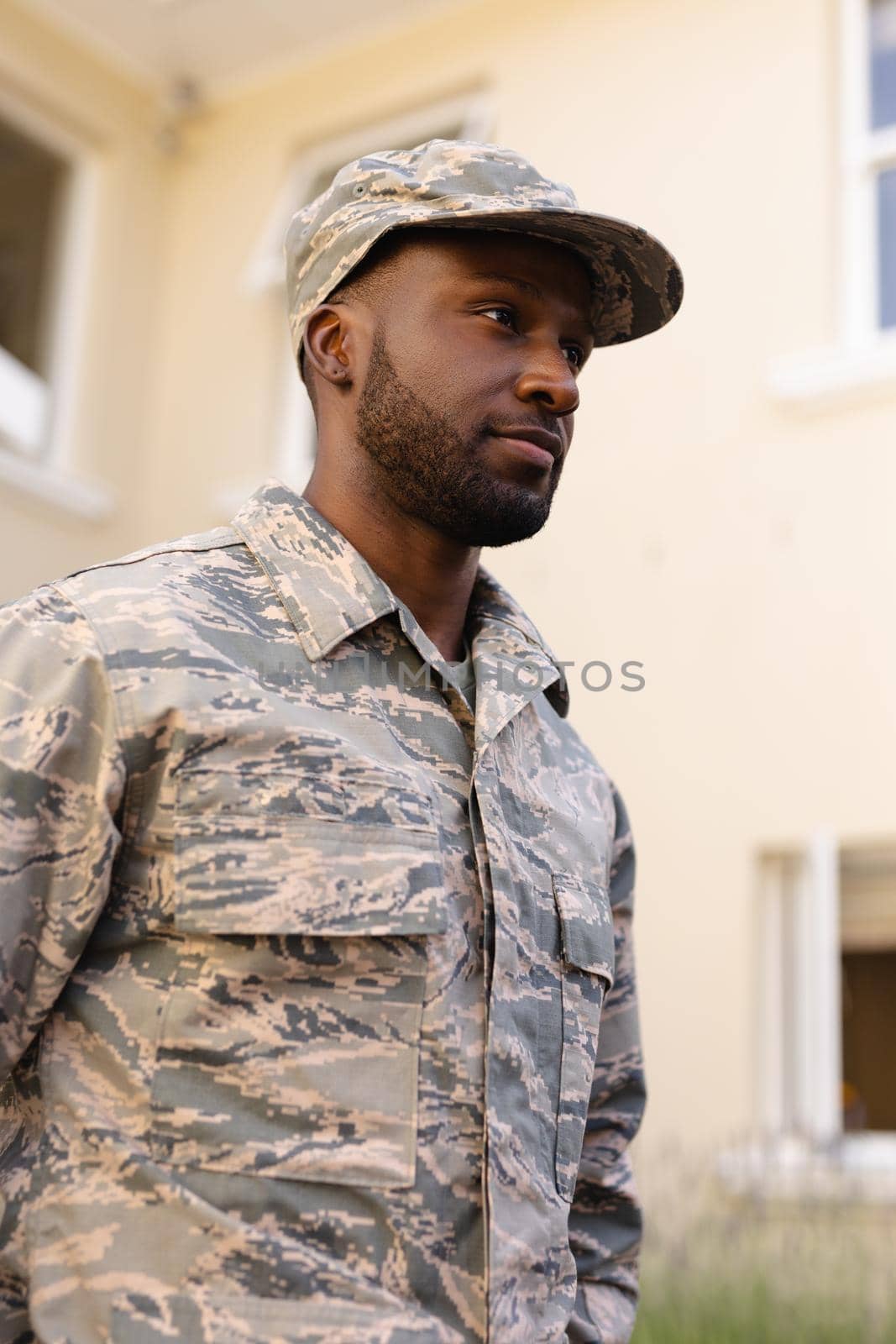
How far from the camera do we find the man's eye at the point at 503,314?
1.77 metres

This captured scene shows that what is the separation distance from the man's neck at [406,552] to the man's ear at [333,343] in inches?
5.3

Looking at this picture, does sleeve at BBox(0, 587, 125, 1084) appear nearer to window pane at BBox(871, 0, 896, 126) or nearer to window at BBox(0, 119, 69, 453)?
window pane at BBox(871, 0, 896, 126)

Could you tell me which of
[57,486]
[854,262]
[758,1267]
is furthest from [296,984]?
[57,486]

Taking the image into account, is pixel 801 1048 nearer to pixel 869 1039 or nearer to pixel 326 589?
pixel 869 1039

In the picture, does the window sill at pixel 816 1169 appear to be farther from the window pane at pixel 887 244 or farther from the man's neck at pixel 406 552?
the man's neck at pixel 406 552

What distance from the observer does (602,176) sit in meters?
5.57

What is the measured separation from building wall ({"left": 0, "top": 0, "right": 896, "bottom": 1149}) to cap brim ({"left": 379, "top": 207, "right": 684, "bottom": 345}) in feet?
8.64


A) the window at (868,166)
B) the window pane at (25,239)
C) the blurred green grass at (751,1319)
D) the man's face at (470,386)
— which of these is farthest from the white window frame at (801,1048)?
the window pane at (25,239)

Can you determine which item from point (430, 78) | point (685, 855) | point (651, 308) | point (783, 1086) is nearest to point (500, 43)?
point (430, 78)

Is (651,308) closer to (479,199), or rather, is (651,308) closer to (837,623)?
(479,199)

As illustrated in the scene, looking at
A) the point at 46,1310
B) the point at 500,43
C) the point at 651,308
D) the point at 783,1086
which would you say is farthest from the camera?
the point at 500,43

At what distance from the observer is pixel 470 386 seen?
173 cm

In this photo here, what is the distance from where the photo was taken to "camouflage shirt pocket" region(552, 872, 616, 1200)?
1598mm

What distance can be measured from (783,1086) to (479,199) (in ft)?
11.0
